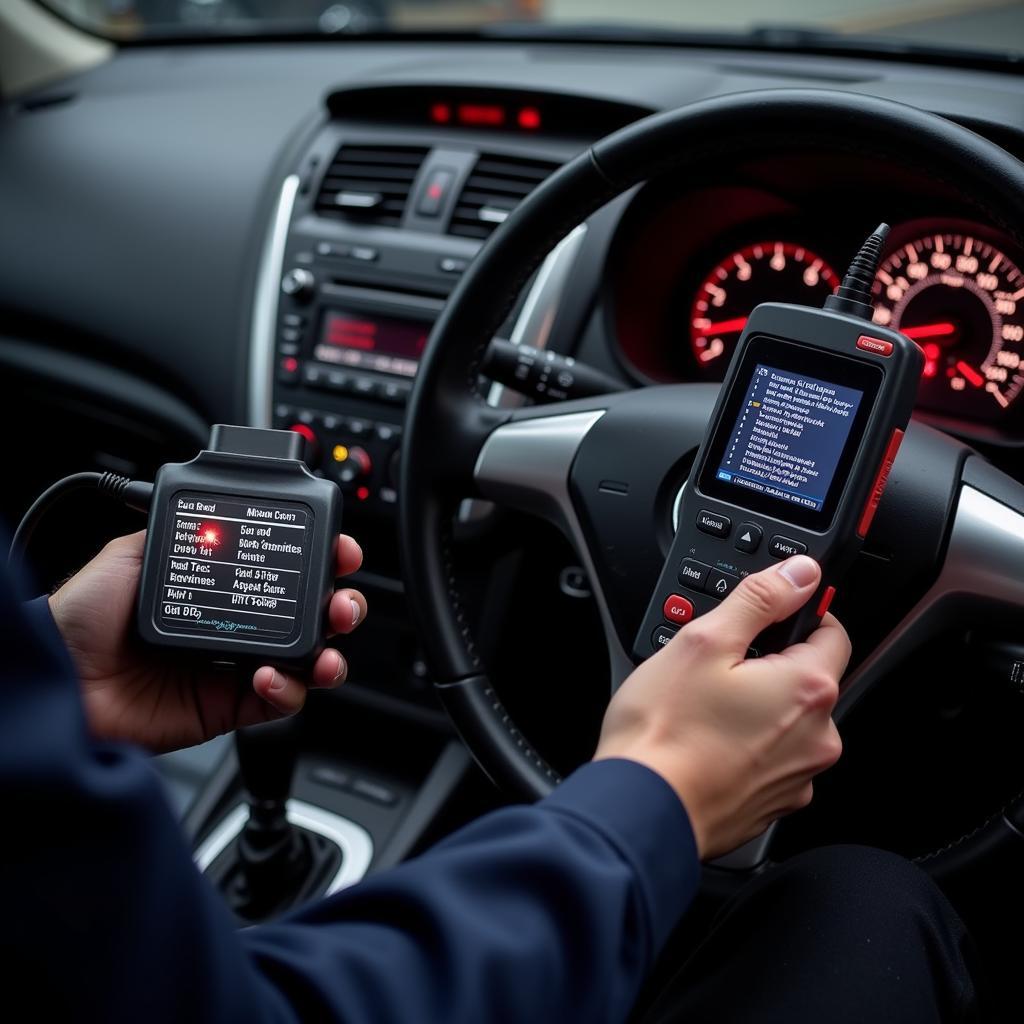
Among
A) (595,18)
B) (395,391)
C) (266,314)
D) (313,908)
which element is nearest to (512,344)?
(395,391)

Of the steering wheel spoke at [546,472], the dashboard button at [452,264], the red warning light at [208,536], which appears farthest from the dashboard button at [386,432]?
the red warning light at [208,536]

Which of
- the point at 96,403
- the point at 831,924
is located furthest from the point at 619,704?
the point at 96,403

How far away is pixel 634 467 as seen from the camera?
106cm

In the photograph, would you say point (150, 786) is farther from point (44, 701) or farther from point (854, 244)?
point (854, 244)

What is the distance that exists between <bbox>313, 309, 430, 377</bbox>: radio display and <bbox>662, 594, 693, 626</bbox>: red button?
2.08 ft

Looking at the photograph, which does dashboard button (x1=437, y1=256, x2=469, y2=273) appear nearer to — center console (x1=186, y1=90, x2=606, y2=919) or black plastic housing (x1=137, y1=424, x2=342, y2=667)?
center console (x1=186, y1=90, x2=606, y2=919)

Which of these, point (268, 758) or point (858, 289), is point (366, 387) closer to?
point (268, 758)

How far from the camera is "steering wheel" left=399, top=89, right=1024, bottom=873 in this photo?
36.2 inches

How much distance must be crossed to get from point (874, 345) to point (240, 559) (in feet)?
1.72

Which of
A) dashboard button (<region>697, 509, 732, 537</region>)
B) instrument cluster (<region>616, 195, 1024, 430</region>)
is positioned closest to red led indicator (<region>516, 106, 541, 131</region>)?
Result: instrument cluster (<region>616, 195, 1024, 430</region>)

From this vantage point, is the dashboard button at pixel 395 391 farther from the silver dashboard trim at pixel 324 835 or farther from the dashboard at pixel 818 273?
the silver dashboard trim at pixel 324 835

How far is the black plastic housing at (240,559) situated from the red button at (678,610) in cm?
27

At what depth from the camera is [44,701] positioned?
17.1 inches

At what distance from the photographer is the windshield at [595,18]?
1.78m
